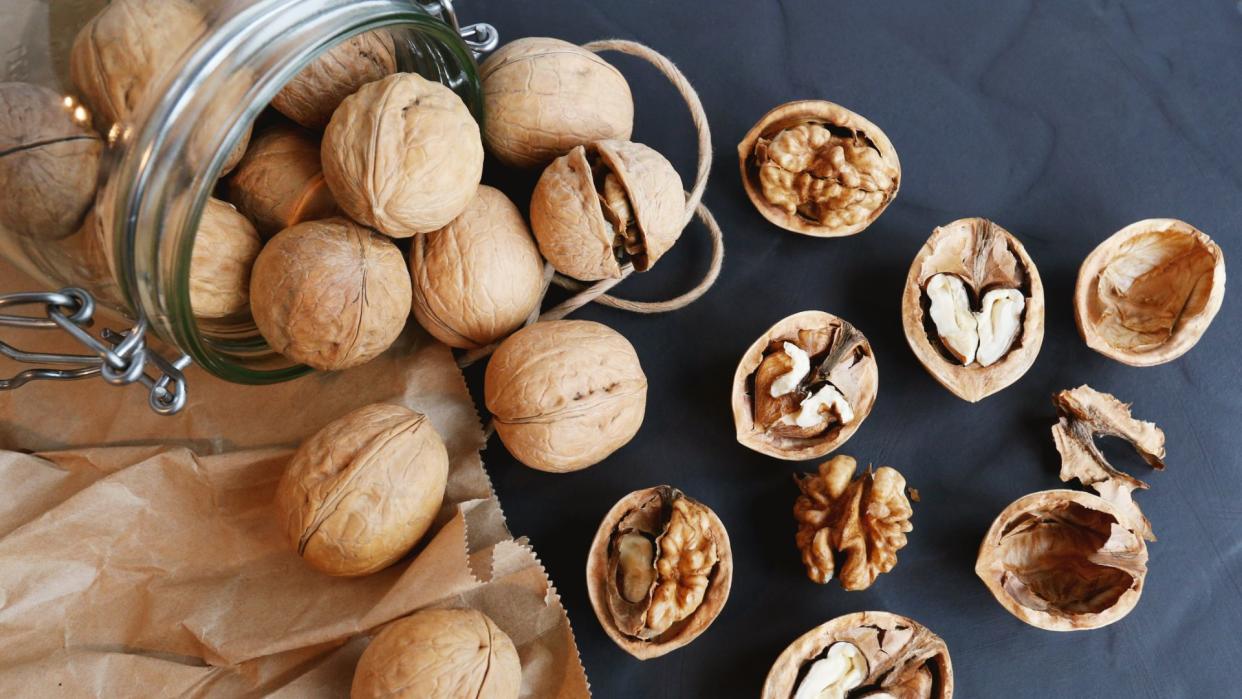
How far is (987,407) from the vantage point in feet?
3.71

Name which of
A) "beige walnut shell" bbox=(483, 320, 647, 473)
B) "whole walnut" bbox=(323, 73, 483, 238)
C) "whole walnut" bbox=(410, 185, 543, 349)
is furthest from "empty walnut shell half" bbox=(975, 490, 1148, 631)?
"whole walnut" bbox=(323, 73, 483, 238)

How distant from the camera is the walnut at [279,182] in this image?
37.2 inches

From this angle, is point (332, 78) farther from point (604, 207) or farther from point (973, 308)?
point (973, 308)

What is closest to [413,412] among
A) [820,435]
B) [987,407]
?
[820,435]

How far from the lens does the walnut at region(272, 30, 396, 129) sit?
915mm

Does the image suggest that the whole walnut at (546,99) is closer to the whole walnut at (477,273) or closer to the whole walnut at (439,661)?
the whole walnut at (477,273)

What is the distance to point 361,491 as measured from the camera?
881 millimetres

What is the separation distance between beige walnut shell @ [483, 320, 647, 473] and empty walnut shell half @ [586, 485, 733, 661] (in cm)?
9

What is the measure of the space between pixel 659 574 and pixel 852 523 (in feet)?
0.74

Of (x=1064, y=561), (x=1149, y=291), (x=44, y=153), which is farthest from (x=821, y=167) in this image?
(x=44, y=153)

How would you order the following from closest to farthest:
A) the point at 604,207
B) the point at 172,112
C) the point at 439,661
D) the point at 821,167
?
the point at 172,112, the point at 439,661, the point at 604,207, the point at 821,167

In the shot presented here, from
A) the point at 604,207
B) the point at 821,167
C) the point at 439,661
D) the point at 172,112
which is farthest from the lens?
the point at 821,167

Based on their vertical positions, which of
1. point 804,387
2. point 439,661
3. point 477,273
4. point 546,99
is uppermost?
point 546,99

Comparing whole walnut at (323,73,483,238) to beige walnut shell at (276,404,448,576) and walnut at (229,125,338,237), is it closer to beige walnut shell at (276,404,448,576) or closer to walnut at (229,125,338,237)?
walnut at (229,125,338,237)
